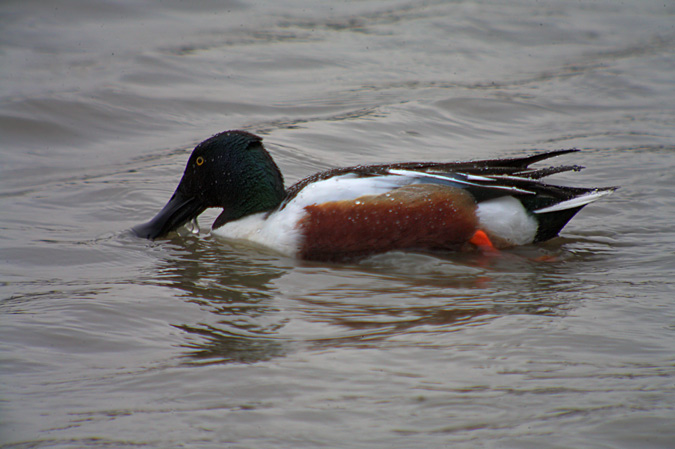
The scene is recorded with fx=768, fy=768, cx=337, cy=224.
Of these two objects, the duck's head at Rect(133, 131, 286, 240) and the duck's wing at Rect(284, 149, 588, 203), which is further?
the duck's head at Rect(133, 131, 286, 240)

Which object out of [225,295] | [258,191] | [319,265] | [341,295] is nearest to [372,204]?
[319,265]

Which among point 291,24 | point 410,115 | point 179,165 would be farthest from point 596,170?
point 291,24

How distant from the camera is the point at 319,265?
4523 millimetres

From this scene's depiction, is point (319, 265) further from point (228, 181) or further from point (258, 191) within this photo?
point (228, 181)

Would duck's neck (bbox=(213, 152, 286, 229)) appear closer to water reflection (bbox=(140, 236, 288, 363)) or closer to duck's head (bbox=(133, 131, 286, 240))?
duck's head (bbox=(133, 131, 286, 240))

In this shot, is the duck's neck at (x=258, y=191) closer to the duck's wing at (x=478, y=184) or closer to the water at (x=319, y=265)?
the duck's wing at (x=478, y=184)

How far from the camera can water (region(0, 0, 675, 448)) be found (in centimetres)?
254

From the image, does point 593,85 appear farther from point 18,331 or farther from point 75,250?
point 18,331

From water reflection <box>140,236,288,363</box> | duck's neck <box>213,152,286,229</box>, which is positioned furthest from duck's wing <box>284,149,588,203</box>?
water reflection <box>140,236,288,363</box>

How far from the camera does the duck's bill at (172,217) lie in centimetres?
505

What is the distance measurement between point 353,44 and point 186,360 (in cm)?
744

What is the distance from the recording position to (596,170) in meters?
6.63

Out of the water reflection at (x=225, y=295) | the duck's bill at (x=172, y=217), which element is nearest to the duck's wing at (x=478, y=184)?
the water reflection at (x=225, y=295)

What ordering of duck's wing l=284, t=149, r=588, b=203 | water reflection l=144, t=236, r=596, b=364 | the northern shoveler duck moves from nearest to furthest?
water reflection l=144, t=236, r=596, b=364 → the northern shoveler duck → duck's wing l=284, t=149, r=588, b=203
